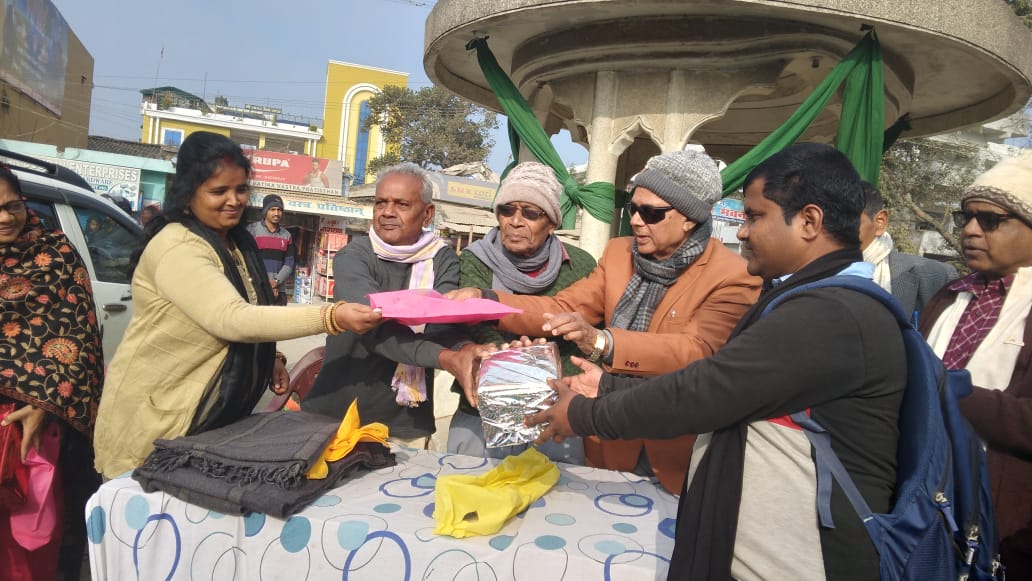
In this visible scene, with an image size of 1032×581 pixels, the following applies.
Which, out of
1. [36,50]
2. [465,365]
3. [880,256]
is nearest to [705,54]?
[880,256]

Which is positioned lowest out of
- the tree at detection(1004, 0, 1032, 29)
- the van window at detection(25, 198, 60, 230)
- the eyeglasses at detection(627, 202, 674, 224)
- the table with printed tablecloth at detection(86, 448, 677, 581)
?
the table with printed tablecloth at detection(86, 448, 677, 581)

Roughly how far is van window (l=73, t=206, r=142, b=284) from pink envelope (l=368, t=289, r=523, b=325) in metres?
3.62

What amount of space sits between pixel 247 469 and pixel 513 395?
0.84m

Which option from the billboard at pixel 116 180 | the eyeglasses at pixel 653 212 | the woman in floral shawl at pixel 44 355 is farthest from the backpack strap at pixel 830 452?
the billboard at pixel 116 180

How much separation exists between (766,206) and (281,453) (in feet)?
5.11

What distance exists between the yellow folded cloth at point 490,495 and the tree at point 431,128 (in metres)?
27.7

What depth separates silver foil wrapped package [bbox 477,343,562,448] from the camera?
1.87 meters

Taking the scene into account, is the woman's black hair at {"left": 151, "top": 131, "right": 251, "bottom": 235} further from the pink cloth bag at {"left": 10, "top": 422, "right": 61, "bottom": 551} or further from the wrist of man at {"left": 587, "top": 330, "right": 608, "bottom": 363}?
the wrist of man at {"left": 587, "top": 330, "right": 608, "bottom": 363}

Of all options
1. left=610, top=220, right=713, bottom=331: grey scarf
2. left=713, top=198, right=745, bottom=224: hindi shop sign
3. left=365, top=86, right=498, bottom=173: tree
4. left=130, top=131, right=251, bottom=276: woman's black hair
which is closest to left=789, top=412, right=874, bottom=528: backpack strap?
left=610, top=220, right=713, bottom=331: grey scarf

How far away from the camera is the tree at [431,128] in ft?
94.5

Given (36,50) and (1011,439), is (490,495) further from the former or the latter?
(36,50)

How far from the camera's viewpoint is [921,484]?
131 centimetres

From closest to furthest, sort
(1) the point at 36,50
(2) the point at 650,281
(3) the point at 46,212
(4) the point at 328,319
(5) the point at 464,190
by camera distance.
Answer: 1. (4) the point at 328,319
2. (2) the point at 650,281
3. (3) the point at 46,212
4. (5) the point at 464,190
5. (1) the point at 36,50

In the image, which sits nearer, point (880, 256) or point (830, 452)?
point (830, 452)
